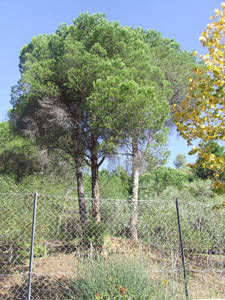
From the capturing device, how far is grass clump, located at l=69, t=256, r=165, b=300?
2438 millimetres

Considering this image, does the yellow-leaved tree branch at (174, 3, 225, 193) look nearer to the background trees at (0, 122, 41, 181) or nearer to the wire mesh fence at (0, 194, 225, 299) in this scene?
the wire mesh fence at (0, 194, 225, 299)

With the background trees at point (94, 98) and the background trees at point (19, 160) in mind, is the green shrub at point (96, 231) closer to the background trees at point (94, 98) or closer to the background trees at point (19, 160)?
the background trees at point (94, 98)

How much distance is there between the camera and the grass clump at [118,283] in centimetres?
244

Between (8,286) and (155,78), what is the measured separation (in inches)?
259

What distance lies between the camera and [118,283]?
254 cm

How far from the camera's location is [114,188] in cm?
1166

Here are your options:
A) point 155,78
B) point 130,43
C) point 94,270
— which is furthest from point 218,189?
point 130,43

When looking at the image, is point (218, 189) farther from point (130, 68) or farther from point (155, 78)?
point (155, 78)

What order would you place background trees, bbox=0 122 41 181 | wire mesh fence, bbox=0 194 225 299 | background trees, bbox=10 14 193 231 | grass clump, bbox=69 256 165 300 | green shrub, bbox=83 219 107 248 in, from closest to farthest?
1. grass clump, bbox=69 256 165 300
2. wire mesh fence, bbox=0 194 225 299
3. green shrub, bbox=83 219 107 248
4. background trees, bbox=10 14 193 231
5. background trees, bbox=0 122 41 181

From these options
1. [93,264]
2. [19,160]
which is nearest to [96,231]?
[93,264]

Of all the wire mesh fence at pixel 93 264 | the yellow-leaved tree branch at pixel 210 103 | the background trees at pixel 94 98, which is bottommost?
the wire mesh fence at pixel 93 264

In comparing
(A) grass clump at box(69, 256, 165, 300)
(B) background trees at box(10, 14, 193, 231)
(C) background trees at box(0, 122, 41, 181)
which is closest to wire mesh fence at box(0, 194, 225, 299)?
(A) grass clump at box(69, 256, 165, 300)

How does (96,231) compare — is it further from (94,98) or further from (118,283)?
(94,98)

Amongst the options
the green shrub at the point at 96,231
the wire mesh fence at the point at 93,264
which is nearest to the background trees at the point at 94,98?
the green shrub at the point at 96,231
